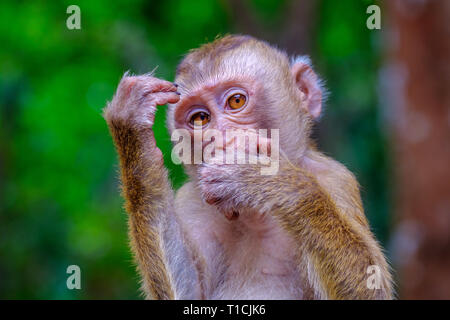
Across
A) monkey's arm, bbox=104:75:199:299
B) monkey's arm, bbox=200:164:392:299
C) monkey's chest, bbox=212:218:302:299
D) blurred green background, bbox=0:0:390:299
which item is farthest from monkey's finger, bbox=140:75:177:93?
blurred green background, bbox=0:0:390:299

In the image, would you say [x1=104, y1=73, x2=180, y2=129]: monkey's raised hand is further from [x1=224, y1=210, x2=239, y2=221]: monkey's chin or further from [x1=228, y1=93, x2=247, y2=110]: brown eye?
[x1=224, y1=210, x2=239, y2=221]: monkey's chin

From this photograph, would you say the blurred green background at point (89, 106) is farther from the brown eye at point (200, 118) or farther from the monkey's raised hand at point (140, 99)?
the monkey's raised hand at point (140, 99)

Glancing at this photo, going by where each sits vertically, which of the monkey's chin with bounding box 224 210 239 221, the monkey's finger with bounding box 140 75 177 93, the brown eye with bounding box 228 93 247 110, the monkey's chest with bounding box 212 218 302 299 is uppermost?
the monkey's finger with bounding box 140 75 177 93

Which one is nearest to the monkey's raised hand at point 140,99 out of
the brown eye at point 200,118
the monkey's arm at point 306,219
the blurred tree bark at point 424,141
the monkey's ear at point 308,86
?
the brown eye at point 200,118

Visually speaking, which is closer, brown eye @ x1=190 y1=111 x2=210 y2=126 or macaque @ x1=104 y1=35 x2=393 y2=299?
macaque @ x1=104 y1=35 x2=393 y2=299

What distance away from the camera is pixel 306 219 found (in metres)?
3.71

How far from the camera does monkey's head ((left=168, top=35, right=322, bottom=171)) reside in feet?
13.5

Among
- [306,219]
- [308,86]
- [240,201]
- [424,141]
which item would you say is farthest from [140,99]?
[424,141]

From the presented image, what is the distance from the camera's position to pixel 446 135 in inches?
236

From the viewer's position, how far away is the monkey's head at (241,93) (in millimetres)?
4129

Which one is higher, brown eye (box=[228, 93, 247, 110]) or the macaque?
brown eye (box=[228, 93, 247, 110])

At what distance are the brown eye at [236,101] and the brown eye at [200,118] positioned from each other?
188mm

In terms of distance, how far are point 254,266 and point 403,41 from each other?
3316 millimetres

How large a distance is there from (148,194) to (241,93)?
0.97 meters
